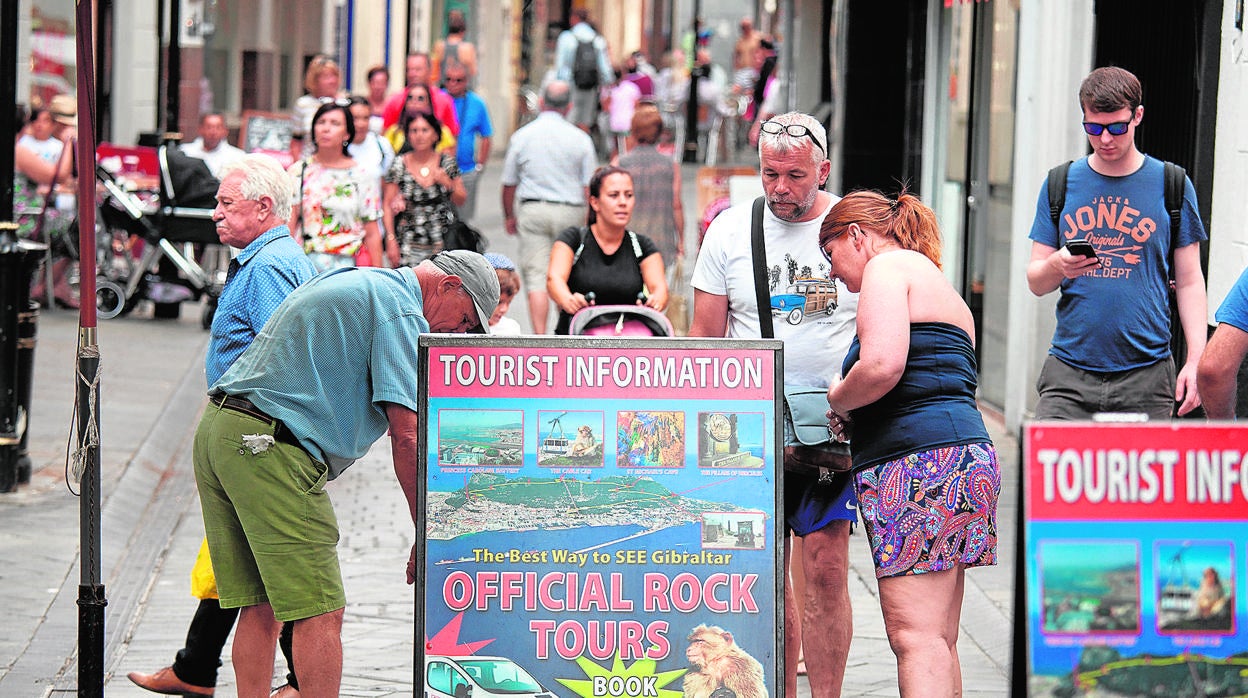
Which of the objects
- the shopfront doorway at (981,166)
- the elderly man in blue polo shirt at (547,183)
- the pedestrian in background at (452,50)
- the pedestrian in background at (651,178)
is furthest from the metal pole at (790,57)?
the elderly man in blue polo shirt at (547,183)

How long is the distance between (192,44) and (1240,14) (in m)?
16.2

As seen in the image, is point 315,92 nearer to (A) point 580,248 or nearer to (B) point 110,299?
(B) point 110,299

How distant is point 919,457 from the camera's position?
4828mm

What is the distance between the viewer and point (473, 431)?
4863 mm

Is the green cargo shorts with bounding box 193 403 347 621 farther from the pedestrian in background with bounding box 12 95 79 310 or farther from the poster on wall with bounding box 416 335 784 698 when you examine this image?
the pedestrian in background with bounding box 12 95 79 310

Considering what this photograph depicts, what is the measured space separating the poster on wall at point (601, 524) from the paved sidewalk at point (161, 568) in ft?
2.60

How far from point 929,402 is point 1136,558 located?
0.78 meters

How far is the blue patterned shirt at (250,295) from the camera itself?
5688 mm

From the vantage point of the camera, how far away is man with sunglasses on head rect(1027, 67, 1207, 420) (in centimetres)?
633

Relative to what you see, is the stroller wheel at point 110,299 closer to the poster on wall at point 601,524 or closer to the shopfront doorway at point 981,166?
the shopfront doorway at point 981,166

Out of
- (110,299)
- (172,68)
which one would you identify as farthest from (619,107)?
(110,299)

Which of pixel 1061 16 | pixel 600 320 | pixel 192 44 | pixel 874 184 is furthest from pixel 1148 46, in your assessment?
pixel 192 44

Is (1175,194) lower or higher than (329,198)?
higher

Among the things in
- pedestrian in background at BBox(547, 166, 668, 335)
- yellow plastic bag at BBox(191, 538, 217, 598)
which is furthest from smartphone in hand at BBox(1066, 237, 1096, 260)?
pedestrian in background at BBox(547, 166, 668, 335)
